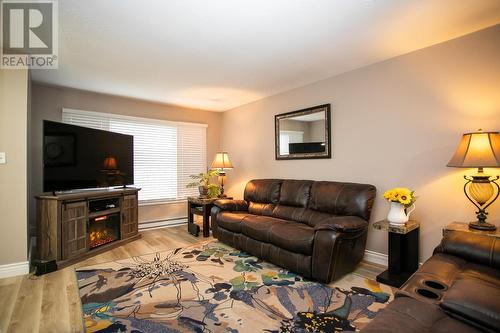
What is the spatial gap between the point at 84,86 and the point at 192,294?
11.4 ft

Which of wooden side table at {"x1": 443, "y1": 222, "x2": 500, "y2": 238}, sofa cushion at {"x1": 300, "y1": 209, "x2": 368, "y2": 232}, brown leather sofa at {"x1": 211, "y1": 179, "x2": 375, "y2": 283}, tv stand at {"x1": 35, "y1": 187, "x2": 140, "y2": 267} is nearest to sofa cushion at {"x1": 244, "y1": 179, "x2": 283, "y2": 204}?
brown leather sofa at {"x1": 211, "y1": 179, "x2": 375, "y2": 283}

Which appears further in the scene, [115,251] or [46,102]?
[46,102]

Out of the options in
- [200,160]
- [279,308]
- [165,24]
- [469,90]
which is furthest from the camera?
[200,160]

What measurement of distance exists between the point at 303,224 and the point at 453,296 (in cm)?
194

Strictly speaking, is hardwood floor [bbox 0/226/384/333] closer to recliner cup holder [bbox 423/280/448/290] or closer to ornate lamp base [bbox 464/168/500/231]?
ornate lamp base [bbox 464/168/500/231]

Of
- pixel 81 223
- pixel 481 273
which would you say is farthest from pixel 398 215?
pixel 81 223

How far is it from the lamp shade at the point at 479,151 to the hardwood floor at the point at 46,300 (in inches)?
56.2

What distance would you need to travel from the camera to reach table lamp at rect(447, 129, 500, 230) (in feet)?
6.57

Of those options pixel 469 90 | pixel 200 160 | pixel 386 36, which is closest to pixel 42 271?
pixel 200 160

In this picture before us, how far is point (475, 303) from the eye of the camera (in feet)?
3.62

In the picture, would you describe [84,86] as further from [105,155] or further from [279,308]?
[279,308]

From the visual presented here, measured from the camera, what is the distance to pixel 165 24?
2168mm

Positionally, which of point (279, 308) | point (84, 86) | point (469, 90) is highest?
point (84, 86)

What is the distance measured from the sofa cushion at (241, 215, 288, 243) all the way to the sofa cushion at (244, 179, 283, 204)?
588 millimetres
